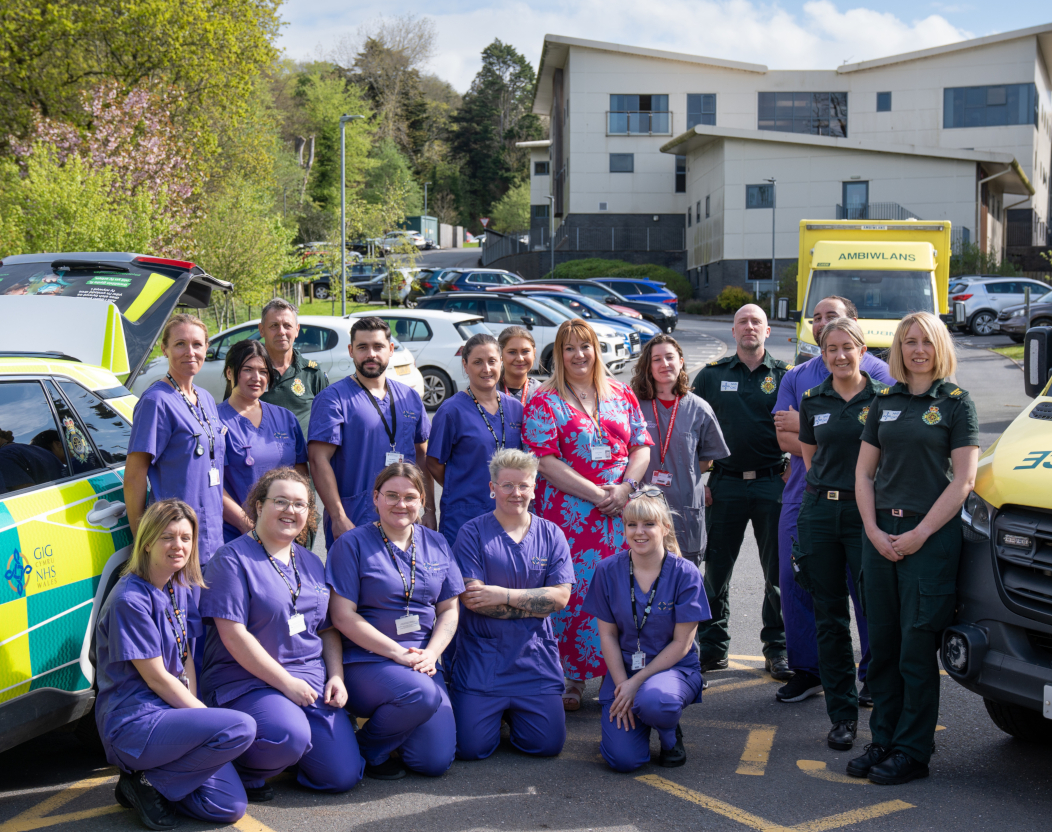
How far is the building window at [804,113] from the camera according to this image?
50.1 meters

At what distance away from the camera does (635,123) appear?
50.8 meters

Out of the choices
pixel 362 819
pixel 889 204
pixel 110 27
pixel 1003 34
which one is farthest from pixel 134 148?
pixel 1003 34

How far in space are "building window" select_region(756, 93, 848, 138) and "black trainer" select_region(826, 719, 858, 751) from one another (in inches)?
1949

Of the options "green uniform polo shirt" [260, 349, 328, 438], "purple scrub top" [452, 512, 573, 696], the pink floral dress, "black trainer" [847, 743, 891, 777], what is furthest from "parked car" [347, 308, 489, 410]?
"black trainer" [847, 743, 891, 777]

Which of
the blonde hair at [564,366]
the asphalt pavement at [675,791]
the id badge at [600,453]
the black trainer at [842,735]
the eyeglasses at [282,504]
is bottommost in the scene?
the asphalt pavement at [675,791]

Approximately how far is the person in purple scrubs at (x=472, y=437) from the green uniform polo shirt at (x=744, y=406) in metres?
1.35

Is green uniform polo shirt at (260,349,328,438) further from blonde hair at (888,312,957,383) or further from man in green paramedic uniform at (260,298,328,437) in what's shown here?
blonde hair at (888,312,957,383)

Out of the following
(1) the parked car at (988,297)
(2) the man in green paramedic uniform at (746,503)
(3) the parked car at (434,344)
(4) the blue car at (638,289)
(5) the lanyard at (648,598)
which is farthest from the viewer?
(4) the blue car at (638,289)

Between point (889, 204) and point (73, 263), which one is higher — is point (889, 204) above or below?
above

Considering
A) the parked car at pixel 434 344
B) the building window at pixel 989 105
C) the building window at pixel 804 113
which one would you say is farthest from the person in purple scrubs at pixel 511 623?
the building window at pixel 989 105

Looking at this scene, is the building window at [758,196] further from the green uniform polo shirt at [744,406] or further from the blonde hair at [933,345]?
the blonde hair at [933,345]

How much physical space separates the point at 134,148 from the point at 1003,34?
39.7 meters

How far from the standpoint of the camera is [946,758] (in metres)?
4.50

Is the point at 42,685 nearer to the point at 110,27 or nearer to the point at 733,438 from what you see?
the point at 733,438
